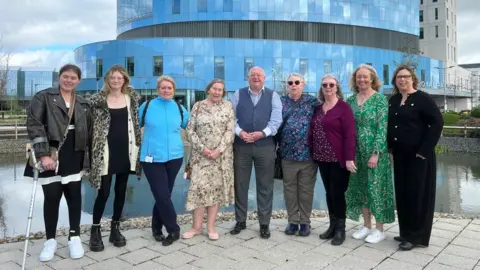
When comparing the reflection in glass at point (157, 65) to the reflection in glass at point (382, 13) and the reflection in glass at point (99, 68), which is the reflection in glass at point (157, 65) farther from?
the reflection in glass at point (382, 13)

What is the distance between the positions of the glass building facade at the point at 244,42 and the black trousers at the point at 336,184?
120 feet

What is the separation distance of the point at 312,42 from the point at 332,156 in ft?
145

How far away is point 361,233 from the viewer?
541 cm

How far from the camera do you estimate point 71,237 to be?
4.70 m

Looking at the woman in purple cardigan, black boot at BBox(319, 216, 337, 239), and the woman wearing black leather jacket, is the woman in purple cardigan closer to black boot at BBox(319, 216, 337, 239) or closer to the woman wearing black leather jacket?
black boot at BBox(319, 216, 337, 239)

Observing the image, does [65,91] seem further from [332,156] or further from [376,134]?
[376,134]

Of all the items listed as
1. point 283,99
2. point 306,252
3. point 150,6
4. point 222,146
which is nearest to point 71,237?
point 222,146

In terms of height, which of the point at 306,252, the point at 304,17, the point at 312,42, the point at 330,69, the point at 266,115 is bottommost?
the point at 306,252

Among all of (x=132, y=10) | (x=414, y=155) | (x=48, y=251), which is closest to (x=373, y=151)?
(x=414, y=155)

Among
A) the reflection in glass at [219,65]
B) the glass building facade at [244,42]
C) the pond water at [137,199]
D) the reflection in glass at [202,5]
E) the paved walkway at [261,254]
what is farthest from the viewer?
the reflection in glass at [202,5]

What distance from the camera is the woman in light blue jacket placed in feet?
16.6

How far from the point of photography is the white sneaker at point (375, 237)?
5.18 metres


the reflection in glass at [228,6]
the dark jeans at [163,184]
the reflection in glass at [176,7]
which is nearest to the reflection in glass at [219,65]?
the reflection in glass at [228,6]

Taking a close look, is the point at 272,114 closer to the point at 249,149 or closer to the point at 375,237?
the point at 249,149
